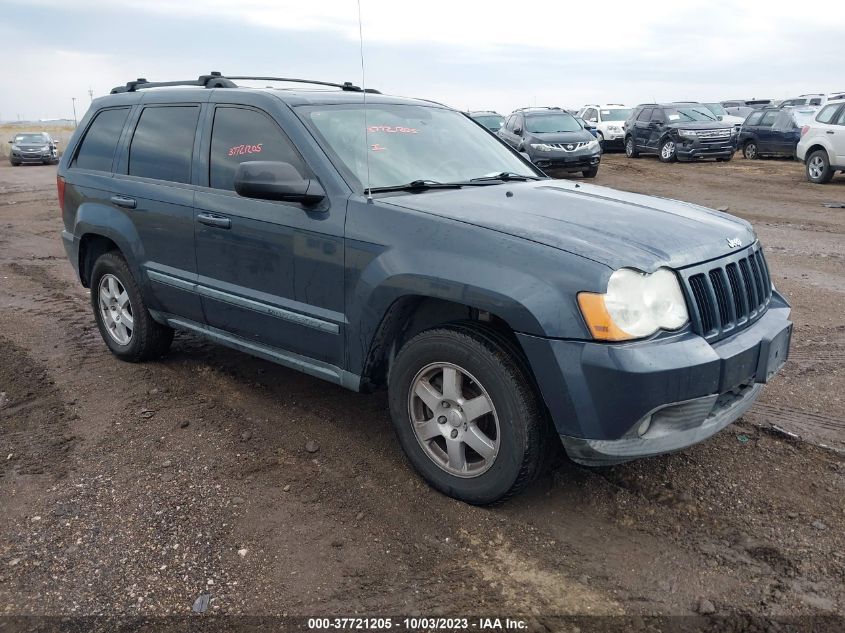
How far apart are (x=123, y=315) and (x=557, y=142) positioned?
1429 centimetres

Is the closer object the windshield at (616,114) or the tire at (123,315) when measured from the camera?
the tire at (123,315)

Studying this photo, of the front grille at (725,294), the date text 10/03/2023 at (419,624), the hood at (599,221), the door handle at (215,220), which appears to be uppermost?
the hood at (599,221)

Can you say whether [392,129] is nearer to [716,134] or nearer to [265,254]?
[265,254]

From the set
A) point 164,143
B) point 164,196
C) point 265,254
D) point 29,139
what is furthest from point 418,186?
point 29,139

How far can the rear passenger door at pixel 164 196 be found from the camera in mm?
4449

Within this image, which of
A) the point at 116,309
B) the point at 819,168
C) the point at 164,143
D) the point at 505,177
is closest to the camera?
the point at 505,177

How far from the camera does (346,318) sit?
3.60 metres

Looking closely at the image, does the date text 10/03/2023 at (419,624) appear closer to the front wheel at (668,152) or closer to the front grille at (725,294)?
the front grille at (725,294)

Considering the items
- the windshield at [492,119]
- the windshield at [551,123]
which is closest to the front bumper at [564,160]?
the windshield at [551,123]

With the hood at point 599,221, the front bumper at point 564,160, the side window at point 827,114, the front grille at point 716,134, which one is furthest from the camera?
the front grille at point 716,134

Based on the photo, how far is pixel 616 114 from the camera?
28.2 metres

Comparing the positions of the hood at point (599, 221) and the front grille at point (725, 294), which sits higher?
the hood at point (599, 221)

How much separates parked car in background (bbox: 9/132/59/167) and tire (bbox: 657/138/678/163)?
24.7m

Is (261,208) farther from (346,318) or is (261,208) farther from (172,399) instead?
(172,399)
